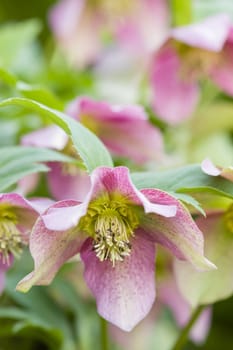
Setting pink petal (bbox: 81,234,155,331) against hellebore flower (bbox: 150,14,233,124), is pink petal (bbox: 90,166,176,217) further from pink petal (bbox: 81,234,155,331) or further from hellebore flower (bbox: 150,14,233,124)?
hellebore flower (bbox: 150,14,233,124)

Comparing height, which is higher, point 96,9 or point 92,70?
point 96,9

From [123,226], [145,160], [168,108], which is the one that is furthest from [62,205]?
[168,108]

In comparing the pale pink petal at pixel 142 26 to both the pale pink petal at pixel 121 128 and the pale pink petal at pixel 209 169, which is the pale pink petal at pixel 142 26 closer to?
the pale pink petal at pixel 121 128

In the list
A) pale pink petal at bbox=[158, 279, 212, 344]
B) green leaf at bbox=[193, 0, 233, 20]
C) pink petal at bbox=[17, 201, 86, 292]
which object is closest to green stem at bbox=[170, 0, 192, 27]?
green leaf at bbox=[193, 0, 233, 20]

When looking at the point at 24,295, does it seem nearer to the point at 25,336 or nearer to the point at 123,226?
the point at 25,336

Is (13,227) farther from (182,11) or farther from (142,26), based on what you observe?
(142,26)

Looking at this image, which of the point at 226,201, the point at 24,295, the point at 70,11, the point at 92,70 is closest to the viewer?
the point at 226,201
